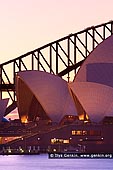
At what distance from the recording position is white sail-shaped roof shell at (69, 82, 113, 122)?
13125 centimetres

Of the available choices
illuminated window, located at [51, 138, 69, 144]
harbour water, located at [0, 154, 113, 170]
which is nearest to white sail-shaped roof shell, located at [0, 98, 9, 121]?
illuminated window, located at [51, 138, 69, 144]

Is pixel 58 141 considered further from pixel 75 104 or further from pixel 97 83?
pixel 97 83

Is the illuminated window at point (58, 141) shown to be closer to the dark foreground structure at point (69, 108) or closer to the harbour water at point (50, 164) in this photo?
the dark foreground structure at point (69, 108)

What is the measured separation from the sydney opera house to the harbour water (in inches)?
216

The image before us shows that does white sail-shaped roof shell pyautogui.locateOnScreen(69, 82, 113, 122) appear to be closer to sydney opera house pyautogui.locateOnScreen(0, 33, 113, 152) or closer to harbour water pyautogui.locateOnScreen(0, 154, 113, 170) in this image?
sydney opera house pyautogui.locateOnScreen(0, 33, 113, 152)

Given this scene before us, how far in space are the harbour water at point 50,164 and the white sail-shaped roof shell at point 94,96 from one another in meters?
5.34

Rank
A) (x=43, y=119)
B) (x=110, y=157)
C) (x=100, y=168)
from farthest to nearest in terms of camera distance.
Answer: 1. (x=43, y=119)
2. (x=110, y=157)
3. (x=100, y=168)

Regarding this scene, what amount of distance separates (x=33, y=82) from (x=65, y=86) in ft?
10.1

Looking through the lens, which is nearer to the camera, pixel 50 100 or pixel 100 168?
pixel 100 168

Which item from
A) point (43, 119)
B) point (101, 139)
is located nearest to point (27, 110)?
point (43, 119)

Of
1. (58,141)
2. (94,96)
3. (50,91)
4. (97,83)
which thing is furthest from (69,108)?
(94,96)

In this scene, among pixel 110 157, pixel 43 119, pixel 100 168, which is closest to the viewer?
pixel 100 168

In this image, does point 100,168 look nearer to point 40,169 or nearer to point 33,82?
point 40,169

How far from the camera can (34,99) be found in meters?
139
